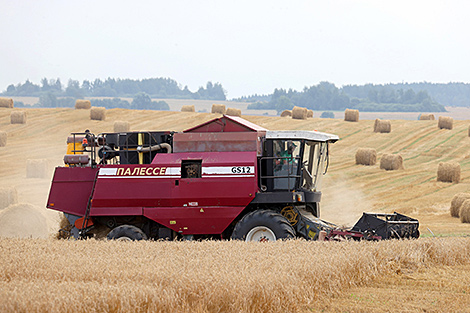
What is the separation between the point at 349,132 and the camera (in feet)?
121

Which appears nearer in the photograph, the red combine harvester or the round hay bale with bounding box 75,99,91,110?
the red combine harvester

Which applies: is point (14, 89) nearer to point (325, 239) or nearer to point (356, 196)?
point (356, 196)

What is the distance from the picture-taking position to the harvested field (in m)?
6.45

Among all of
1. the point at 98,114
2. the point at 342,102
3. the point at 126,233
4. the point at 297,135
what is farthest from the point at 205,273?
the point at 342,102

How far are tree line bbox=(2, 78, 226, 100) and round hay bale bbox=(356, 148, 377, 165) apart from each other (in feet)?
397

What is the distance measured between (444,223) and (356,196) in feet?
20.1

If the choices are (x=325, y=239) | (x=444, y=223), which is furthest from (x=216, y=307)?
(x=444, y=223)

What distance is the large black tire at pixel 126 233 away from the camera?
12.2 metres

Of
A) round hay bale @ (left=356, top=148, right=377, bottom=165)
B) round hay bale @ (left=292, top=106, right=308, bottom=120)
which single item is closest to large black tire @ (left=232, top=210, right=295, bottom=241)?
round hay bale @ (left=356, top=148, right=377, bottom=165)

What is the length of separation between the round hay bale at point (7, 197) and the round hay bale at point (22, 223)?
6834mm

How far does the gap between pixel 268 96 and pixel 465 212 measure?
156 m

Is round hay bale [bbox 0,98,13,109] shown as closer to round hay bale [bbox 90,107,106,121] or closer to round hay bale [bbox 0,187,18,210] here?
round hay bale [bbox 90,107,106,121]

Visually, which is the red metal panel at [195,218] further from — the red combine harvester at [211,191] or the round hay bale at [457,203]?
the round hay bale at [457,203]

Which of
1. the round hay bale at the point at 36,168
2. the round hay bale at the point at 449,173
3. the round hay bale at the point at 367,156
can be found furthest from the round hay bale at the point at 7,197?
the round hay bale at the point at 449,173
